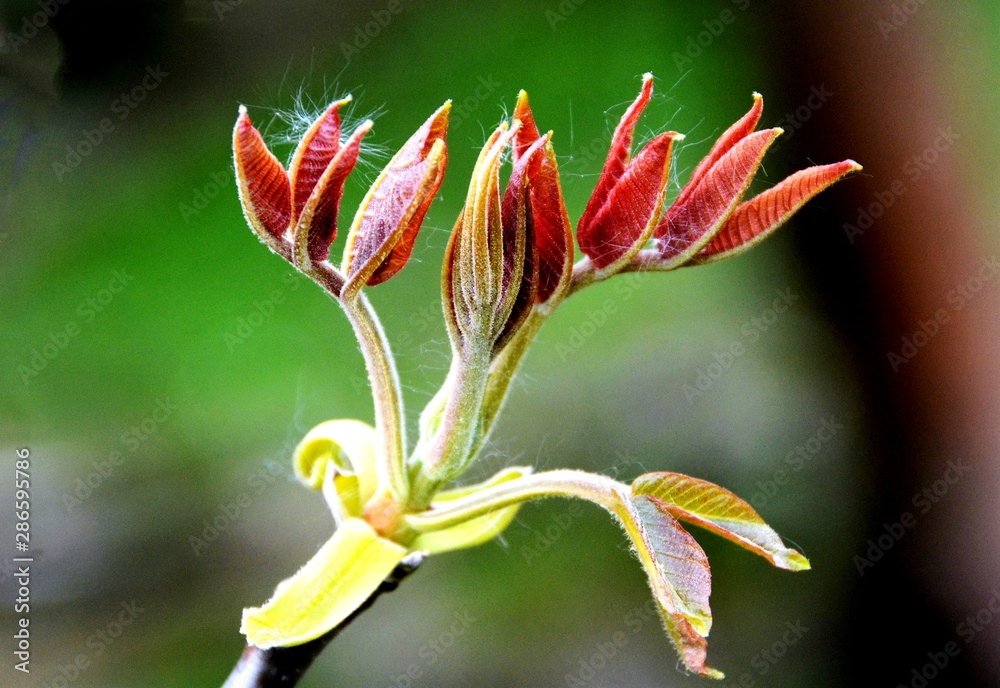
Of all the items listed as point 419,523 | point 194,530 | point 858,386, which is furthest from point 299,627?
point 858,386

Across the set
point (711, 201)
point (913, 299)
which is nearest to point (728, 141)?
point (711, 201)

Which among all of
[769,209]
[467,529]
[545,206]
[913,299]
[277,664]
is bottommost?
[277,664]

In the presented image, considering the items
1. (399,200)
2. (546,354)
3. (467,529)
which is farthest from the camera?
(546,354)

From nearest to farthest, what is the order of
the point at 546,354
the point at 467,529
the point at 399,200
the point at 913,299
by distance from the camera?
the point at 399,200 < the point at 467,529 < the point at 913,299 < the point at 546,354

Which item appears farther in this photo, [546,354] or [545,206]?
[546,354]

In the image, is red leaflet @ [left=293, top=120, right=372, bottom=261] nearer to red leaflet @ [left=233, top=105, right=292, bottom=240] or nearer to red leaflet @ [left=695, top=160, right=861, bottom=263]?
red leaflet @ [left=233, top=105, right=292, bottom=240]

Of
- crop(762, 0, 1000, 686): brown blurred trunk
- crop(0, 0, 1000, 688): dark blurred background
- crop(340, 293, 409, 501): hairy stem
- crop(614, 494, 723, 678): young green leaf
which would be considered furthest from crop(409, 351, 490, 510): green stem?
crop(762, 0, 1000, 686): brown blurred trunk

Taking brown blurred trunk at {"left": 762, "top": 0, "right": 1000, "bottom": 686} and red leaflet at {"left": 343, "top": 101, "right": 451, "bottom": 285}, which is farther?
brown blurred trunk at {"left": 762, "top": 0, "right": 1000, "bottom": 686}

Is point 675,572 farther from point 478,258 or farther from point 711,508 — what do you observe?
point 478,258
